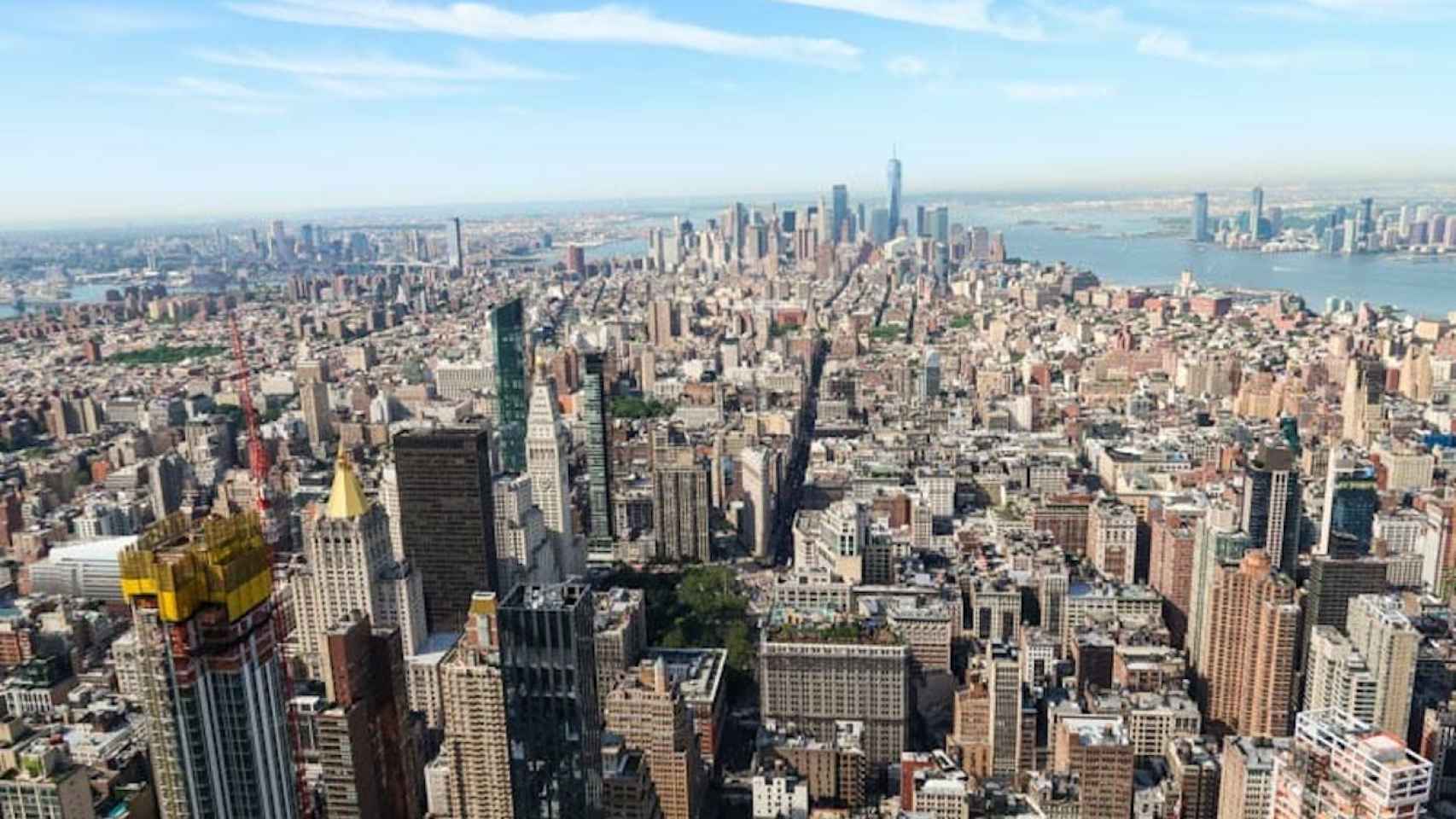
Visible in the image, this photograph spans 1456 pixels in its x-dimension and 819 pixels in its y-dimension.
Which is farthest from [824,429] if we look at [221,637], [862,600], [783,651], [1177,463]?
[221,637]

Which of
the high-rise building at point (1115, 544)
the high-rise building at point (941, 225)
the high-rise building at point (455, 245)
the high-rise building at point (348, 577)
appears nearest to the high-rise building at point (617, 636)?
the high-rise building at point (348, 577)

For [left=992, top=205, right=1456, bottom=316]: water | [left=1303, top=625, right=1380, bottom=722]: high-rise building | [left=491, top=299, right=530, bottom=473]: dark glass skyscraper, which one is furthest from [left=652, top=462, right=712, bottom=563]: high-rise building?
[left=992, top=205, right=1456, bottom=316]: water

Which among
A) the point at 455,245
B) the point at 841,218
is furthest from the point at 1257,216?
the point at 455,245

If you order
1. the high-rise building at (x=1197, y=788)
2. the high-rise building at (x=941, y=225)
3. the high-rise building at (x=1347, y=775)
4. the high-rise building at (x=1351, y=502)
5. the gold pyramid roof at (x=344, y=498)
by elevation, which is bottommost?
the high-rise building at (x=1197, y=788)

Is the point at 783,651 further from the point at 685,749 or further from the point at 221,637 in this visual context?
the point at 221,637

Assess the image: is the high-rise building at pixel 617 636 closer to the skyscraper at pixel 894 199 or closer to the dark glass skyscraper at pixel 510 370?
the dark glass skyscraper at pixel 510 370

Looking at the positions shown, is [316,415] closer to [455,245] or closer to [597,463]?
[597,463]
